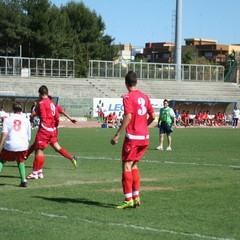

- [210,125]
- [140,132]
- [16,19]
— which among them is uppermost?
[16,19]

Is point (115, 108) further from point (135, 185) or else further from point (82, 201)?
point (135, 185)

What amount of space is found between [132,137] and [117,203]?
3.98ft

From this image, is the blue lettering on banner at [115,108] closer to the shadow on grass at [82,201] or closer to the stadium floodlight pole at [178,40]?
the stadium floodlight pole at [178,40]

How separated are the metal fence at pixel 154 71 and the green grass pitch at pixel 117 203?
5608 centimetres

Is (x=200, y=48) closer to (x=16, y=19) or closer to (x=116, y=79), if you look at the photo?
(x=16, y=19)

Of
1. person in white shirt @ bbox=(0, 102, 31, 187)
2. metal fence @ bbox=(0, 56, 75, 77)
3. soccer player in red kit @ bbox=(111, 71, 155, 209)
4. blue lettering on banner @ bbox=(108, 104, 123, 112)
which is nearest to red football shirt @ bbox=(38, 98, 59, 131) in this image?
person in white shirt @ bbox=(0, 102, 31, 187)

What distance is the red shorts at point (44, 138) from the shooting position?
16.1 meters

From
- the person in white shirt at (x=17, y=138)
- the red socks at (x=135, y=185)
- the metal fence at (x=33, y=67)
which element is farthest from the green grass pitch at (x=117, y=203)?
the metal fence at (x=33, y=67)

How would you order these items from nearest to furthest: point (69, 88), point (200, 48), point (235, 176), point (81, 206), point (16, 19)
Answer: point (81, 206) < point (235, 176) < point (69, 88) < point (16, 19) < point (200, 48)

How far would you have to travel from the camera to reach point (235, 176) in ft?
54.8

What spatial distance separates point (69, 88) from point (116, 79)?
22.8 feet

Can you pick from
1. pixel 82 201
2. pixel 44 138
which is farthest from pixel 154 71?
pixel 82 201

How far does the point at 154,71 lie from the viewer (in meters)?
78.9

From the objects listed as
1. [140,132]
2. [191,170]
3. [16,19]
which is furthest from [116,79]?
[140,132]
